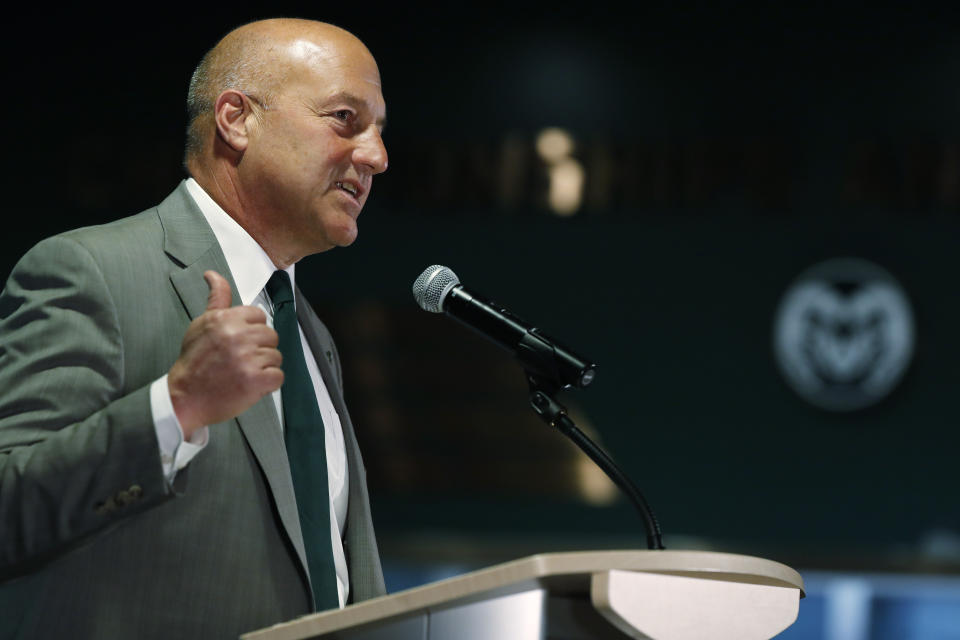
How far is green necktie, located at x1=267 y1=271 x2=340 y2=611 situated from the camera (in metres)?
1.44

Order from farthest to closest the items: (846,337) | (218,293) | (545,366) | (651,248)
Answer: (651,248) → (846,337) → (545,366) → (218,293)

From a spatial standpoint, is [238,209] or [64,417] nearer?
[64,417]

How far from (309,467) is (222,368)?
0.32m

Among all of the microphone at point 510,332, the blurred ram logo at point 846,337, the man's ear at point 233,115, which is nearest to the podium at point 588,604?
the microphone at point 510,332

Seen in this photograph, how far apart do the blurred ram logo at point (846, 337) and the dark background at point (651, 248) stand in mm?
→ 62

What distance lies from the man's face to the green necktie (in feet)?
0.56

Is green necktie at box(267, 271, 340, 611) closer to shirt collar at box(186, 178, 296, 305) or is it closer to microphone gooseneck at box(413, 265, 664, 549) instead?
shirt collar at box(186, 178, 296, 305)

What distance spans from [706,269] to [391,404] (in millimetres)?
1652

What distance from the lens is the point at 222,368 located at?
1.20m

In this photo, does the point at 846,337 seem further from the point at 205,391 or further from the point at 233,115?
the point at 205,391

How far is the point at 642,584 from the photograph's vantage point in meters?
1.09

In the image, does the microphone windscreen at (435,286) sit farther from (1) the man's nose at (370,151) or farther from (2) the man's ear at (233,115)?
(2) the man's ear at (233,115)

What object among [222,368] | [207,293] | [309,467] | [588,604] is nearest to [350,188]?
[207,293]

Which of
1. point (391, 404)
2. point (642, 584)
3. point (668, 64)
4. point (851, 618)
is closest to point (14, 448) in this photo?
point (642, 584)
